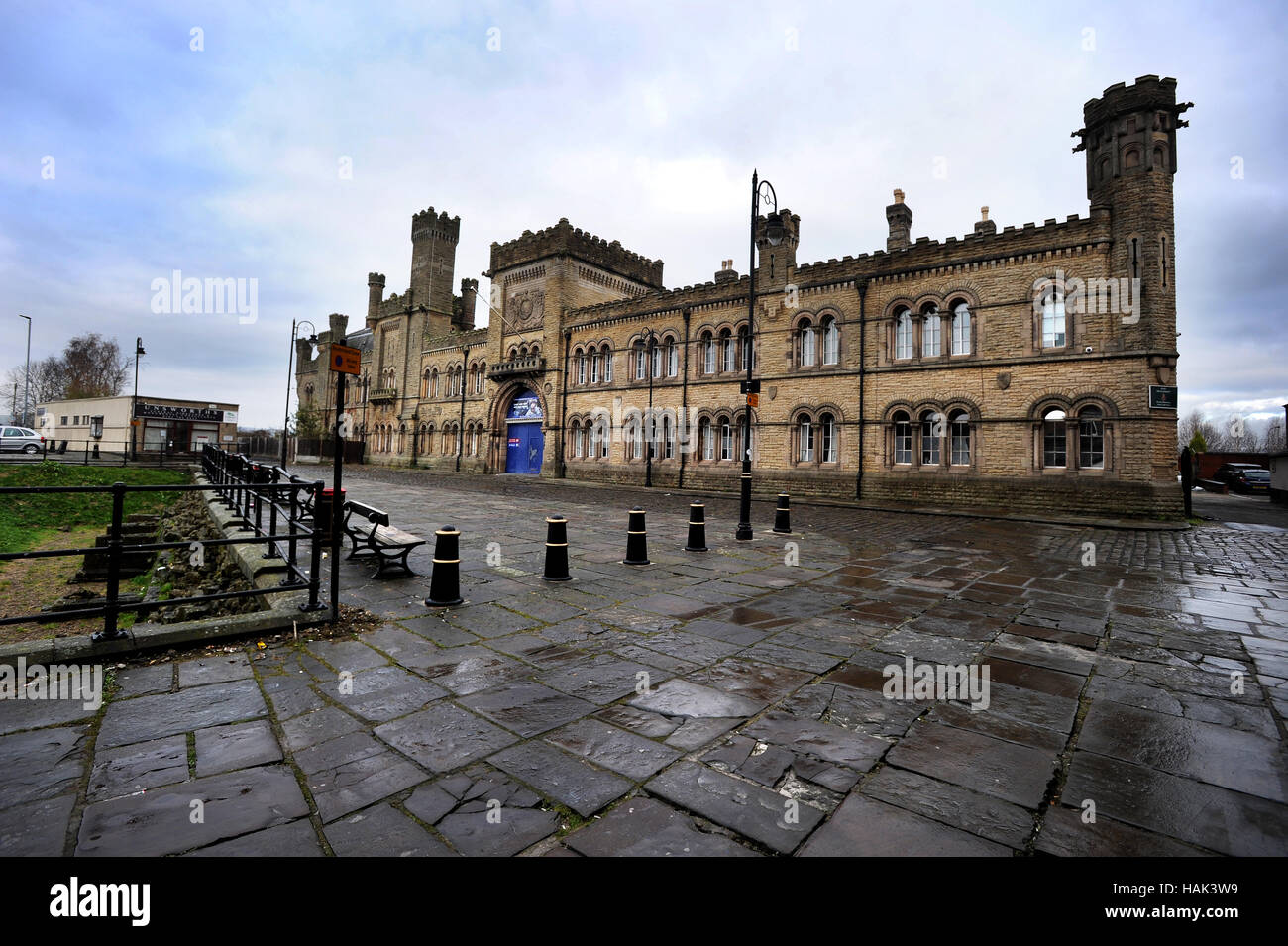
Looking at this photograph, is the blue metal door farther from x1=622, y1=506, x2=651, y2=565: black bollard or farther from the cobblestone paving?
the cobblestone paving

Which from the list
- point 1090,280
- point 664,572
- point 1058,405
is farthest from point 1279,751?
point 1090,280

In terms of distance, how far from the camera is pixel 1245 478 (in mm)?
32719

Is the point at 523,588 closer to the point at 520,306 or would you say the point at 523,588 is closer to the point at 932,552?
the point at 932,552

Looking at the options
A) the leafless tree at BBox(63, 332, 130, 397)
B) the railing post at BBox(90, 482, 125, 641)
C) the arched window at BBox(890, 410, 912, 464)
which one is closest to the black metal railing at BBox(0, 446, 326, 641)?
the railing post at BBox(90, 482, 125, 641)

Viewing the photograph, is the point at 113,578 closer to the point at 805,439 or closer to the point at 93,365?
the point at 805,439

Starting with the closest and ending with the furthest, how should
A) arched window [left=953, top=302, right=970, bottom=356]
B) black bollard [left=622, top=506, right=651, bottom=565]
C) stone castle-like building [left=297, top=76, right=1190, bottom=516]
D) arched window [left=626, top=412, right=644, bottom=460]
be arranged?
black bollard [left=622, top=506, right=651, bottom=565] < stone castle-like building [left=297, top=76, right=1190, bottom=516] < arched window [left=953, top=302, right=970, bottom=356] < arched window [left=626, top=412, right=644, bottom=460]

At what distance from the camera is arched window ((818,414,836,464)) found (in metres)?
22.4

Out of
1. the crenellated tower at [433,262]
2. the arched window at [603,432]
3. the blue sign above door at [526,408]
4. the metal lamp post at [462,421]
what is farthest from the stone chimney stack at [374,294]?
the arched window at [603,432]

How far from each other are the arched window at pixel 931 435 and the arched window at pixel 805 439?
4.05 metres

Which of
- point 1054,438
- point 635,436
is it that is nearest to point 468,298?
point 635,436

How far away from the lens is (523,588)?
21.6 ft

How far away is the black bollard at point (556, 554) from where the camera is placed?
22.9 ft

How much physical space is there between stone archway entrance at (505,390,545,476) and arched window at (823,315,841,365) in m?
16.4

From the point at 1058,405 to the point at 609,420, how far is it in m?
18.5
